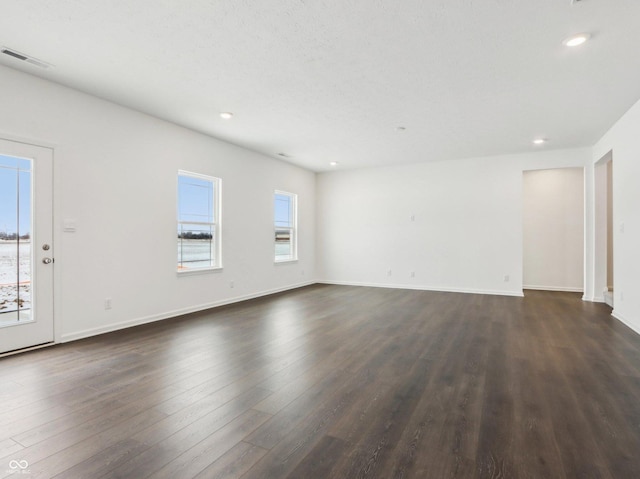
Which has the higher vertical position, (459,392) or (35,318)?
(35,318)

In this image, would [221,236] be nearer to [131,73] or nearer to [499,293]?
[131,73]

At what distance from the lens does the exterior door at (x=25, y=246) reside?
10.8 feet

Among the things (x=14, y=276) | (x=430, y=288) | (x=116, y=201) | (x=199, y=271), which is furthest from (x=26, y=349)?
(x=430, y=288)

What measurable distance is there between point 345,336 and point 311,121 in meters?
2.91

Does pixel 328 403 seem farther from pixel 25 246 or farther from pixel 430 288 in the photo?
pixel 430 288

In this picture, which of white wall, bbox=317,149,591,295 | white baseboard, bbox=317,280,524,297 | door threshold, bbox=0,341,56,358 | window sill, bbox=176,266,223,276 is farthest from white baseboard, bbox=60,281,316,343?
white wall, bbox=317,149,591,295

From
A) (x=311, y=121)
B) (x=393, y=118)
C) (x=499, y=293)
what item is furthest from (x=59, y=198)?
(x=499, y=293)

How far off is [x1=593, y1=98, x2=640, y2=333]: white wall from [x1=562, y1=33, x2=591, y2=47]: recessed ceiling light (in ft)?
6.38

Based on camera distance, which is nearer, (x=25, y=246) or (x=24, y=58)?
(x=24, y=58)

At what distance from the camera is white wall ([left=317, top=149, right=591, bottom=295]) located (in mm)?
6742

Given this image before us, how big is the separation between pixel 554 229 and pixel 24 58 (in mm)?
8914

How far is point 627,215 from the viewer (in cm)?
438

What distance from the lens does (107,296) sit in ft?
13.4

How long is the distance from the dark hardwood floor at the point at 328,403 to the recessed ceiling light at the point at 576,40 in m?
2.69
